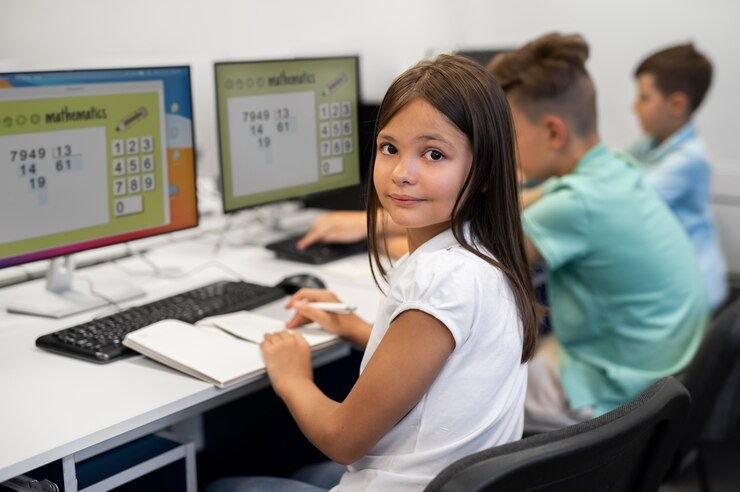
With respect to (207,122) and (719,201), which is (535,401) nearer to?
Result: (207,122)

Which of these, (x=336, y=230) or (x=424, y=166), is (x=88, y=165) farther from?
(x=424, y=166)

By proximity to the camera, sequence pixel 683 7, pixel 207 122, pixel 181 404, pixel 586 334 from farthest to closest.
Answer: pixel 683 7 → pixel 207 122 → pixel 586 334 → pixel 181 404

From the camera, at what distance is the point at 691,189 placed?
2.79 meters

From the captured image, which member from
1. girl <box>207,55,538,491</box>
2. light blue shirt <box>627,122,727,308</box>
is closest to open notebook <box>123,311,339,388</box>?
girl <box>207,55,538,491</box>

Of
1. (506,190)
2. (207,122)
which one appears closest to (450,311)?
(506,190)

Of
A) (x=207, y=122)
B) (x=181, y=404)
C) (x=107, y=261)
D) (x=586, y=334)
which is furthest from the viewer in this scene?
(x=207, y=122)

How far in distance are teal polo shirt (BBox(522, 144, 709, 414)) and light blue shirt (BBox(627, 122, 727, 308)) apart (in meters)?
0.86

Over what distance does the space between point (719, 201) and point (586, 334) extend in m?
1.62

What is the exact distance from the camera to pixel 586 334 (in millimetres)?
1903

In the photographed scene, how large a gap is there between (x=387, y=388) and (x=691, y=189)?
76.7 inches

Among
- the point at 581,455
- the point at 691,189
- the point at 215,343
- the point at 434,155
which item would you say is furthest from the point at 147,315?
the point at 691,189

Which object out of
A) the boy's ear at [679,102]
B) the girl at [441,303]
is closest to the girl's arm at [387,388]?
the girl at [441,303]

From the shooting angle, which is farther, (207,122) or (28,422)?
(207,122)

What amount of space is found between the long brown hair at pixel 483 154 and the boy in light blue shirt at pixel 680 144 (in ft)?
5.36
